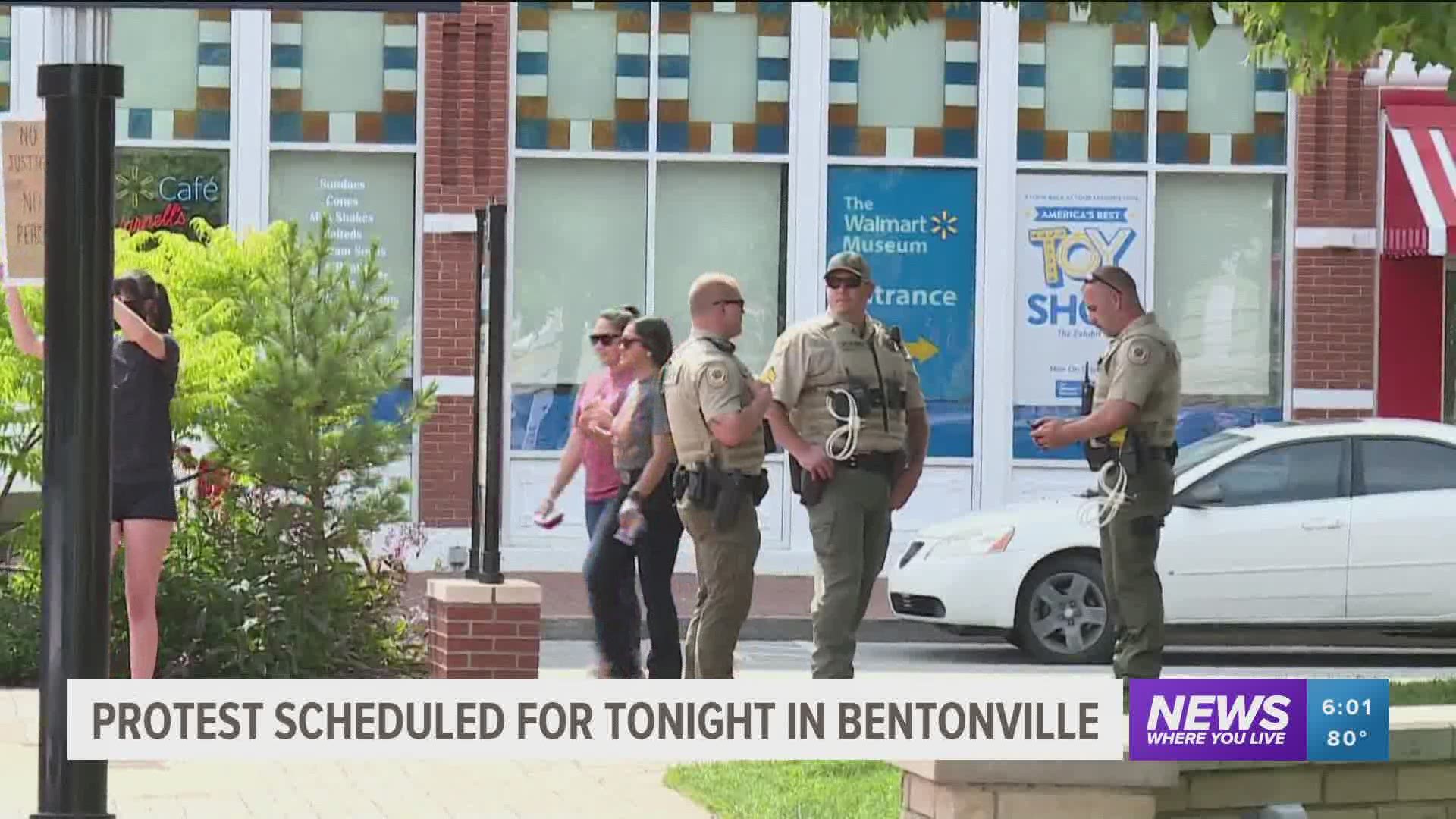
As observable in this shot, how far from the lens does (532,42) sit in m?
20.8

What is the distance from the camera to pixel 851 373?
9.28m

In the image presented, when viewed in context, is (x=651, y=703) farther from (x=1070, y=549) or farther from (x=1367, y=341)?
(x=1367, y=341)

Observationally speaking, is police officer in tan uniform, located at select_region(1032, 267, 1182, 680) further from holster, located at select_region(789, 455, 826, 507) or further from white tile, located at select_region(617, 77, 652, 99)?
white tile, located at select_region(617, 77, 652, 99)

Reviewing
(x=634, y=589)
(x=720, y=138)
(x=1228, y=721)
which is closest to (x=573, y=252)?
(x=720, y=138)

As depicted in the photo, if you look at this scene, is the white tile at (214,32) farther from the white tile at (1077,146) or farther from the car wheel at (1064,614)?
the car wheel at (1064,614)

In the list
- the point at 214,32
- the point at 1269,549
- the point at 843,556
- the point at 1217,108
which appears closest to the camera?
the point at 843,556

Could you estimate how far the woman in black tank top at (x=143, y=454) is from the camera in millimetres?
9547

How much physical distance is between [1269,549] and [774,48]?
8.05m

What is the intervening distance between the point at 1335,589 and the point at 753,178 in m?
8.03

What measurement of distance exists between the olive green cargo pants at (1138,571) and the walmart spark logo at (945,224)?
12172mm

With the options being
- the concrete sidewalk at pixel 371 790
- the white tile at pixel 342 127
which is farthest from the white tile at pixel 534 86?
the concrete sidewalk at pixel 371 790

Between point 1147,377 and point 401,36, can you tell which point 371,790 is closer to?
point 1147,377

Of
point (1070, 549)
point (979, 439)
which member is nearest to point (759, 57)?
point (979, 439)

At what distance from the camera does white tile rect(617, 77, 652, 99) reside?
68.5 ft
